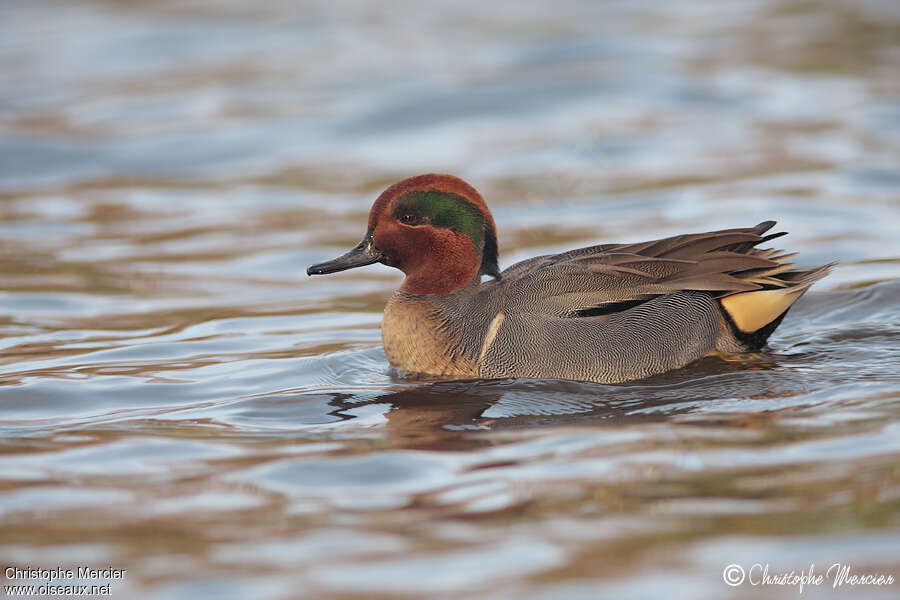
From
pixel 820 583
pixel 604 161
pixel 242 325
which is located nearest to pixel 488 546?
pixel 820 583

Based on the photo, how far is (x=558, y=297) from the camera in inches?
266

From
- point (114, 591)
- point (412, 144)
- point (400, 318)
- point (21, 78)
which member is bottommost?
point (114, 591)

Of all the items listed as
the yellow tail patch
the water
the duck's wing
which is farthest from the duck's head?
the yellow tail patch

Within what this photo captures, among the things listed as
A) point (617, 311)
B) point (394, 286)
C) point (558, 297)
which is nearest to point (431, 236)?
point (558, 297)

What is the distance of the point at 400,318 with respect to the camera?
7.05m

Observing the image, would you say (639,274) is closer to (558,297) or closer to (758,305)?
(558,297)

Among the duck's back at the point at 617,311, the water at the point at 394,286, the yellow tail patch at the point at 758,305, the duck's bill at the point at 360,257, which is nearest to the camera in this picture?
the water at the point at 394,286

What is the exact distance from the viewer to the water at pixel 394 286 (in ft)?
14.7

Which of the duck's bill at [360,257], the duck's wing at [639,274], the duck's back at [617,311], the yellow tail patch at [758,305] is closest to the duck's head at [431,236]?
the duck's bill at [360,257]

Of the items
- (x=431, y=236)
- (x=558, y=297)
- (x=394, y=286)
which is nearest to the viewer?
(x=558, y=297)

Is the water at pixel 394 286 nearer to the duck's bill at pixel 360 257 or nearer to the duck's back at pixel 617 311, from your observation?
the duck's back at pixel 617 311

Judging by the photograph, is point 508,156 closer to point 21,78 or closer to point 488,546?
point 21,78

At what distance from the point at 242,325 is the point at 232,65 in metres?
9.52

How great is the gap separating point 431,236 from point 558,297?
853mm
